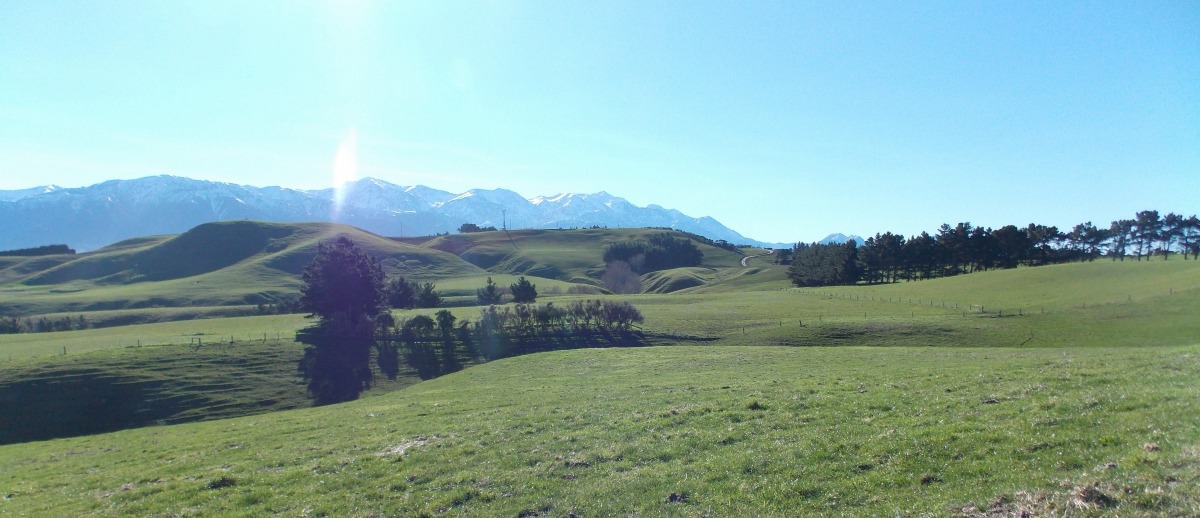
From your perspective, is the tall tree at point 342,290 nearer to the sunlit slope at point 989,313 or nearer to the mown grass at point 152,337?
the mown grass at point 152,337

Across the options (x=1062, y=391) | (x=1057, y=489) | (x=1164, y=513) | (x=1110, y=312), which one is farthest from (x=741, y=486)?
(x=1110, y=312)

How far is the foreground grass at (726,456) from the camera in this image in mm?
10281

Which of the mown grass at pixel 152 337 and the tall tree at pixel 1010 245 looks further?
the tall tree at pixel 1010 245

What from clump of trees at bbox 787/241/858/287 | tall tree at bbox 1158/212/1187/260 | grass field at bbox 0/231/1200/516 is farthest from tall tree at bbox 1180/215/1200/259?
grass field at bbox 0/231/1200/516

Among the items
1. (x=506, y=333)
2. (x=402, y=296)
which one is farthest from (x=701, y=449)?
(x=402, y=296)

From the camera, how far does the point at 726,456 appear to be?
45.7 feet

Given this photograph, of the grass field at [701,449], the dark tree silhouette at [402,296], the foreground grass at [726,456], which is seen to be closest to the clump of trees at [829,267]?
the grass field at [701,449]

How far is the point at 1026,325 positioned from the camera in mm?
52344

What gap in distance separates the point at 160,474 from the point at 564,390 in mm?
17183

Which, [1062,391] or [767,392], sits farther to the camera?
[767,392]

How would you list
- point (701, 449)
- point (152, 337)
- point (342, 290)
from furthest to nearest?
point (342, 290)
point (152, 337)
point (701, 449)

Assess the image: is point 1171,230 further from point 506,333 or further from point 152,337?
point 152,337

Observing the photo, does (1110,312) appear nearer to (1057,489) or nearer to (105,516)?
(1057,489)

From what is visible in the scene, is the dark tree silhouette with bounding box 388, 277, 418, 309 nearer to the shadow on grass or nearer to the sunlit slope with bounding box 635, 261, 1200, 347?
the sunlit slope with bounding box 635, 261, 1200, 347
